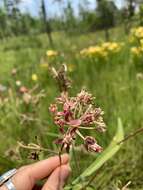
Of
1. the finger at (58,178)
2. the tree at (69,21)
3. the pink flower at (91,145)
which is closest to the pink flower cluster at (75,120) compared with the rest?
the pink flower at (91,145)

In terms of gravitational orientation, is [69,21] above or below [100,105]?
above

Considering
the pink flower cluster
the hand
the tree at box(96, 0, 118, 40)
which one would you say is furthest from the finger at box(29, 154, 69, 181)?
the tree at box(96, 0, 118, 40)

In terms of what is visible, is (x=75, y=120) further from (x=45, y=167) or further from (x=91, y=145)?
(x=45, y=167)

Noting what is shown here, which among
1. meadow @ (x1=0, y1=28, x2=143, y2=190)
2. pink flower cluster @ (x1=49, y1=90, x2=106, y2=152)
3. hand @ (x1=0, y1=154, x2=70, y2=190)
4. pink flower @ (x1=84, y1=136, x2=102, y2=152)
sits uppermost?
pink flower cluster @ (x1=49, y1=90, x2=106, y2=152)

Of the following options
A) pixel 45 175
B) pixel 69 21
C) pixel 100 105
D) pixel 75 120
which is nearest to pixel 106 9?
pixel 69 21

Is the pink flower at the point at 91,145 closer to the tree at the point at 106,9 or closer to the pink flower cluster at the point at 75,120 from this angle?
the pink flower cluster at the point at 75,120

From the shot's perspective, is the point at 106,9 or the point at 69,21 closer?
the point at 106,9

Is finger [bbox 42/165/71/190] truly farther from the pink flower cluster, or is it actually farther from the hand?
the pink flower cluster

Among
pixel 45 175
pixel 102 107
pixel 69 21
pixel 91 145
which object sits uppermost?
pixel 69 21

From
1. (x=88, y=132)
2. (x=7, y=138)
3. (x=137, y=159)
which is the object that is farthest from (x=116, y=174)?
(x=7, y=138)
